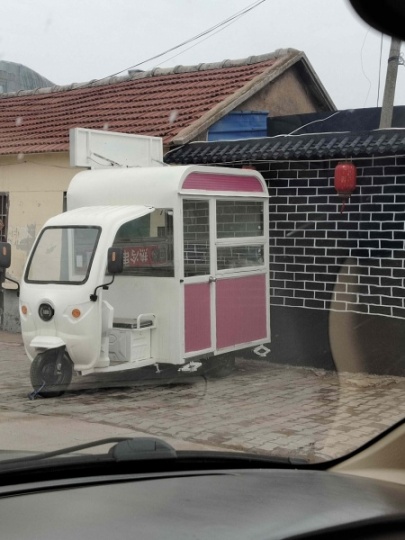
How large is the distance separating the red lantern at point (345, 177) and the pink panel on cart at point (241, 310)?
3.82 feet

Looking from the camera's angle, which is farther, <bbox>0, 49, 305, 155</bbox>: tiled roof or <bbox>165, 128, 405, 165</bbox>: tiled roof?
<bbox>0, 49, 305, 155</bbox>: tiled roof

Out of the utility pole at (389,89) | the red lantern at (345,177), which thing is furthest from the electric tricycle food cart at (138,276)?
the utility pole at (389,89)

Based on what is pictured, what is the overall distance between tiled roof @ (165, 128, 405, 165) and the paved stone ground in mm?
2027

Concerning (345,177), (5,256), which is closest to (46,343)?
(5,256)

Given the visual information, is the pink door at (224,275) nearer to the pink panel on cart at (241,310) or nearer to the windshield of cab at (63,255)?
the pink panel on cart at (241,310)

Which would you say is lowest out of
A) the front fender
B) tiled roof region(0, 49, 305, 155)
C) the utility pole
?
the front fender

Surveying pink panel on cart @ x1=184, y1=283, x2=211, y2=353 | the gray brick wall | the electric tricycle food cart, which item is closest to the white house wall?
the electric tricycle food cart

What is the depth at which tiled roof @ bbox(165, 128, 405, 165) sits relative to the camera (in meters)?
6.84

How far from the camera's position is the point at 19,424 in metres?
3.35

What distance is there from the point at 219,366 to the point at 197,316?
25.0 inches

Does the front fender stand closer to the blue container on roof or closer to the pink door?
the pink door

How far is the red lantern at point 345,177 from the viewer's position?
7.06m

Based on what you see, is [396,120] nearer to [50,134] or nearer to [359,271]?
[359,271]

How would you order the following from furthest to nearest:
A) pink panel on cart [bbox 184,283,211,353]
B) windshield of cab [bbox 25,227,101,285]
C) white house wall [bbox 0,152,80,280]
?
white house wall [bbox 0,152,80,280] → pink panel on cart [bbox 184,283,211,353] → windshield of cab [bbox 25,227,101,285]
